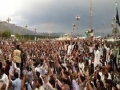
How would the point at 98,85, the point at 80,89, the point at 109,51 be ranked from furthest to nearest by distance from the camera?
the point at 109,51 < the point at 98,85 < the point at 80,89

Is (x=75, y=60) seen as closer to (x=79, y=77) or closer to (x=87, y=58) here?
(x=87, y=58)

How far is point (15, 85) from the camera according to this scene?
894 centimetres

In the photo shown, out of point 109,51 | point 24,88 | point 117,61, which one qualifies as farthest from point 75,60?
point 24,88

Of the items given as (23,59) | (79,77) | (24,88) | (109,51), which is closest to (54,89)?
(24,88)

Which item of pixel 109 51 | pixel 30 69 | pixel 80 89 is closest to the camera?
pixel 80 89

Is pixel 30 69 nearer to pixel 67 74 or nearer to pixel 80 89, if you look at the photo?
pixel 67 74

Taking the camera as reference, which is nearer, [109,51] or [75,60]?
[75,60]

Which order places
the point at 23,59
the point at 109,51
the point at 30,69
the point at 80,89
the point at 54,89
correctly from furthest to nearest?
the point at 109,51 → the point at 23,59 → the point at 30,69 → the point at 80,89 → the point at 54,89

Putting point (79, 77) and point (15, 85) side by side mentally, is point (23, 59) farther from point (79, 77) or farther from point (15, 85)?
point (15, 85)

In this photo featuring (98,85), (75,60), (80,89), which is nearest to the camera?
(80,89)

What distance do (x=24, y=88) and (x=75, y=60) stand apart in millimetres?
7016

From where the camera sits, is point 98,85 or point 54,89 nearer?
point 54,89

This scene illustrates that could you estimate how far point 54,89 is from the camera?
8867 mm

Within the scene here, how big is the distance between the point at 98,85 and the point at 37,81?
6.41 ft
